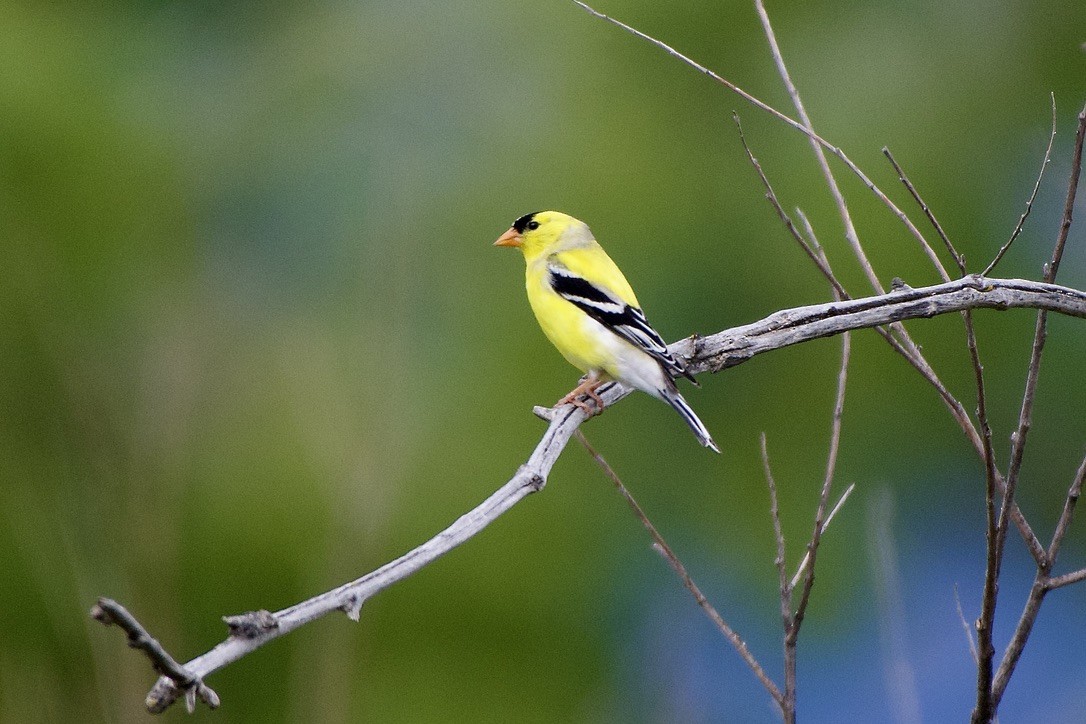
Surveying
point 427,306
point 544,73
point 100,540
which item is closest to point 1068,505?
point 100,540

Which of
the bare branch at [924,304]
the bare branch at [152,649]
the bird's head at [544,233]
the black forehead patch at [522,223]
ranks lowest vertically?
the bare branch at [924,304]

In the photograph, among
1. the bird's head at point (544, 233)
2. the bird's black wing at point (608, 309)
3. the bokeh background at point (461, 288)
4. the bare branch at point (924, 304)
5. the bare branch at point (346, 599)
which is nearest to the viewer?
the bare branch at point (346, 599)

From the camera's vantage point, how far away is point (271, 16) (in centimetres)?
755

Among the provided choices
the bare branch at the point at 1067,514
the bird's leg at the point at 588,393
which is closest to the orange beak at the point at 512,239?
the bird's leg at the point at 588,393

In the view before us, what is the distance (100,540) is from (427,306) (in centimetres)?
208

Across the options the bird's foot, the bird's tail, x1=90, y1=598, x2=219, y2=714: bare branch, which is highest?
x1=90, y1=598, x2=219, y2=714: bare branch

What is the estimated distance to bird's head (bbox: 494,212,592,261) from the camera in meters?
3.07

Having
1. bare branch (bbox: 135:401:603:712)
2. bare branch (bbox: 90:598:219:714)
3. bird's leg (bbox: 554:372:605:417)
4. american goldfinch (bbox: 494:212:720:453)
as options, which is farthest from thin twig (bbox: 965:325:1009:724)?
bird's leg (bbox: 554:372:605:417)

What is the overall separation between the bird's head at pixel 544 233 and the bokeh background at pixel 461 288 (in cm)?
Answer: 85

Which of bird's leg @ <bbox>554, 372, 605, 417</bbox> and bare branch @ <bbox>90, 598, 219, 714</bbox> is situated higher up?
bare branch @ <bbox>90, 598, 219, 714</bbox>

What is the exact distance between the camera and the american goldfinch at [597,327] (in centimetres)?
236

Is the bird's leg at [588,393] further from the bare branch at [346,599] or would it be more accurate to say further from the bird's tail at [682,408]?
the bare branch at [346,599]

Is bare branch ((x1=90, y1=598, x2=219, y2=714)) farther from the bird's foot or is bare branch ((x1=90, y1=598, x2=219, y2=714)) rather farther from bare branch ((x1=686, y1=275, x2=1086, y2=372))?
the bird's foot

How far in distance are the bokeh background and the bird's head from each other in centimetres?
85
